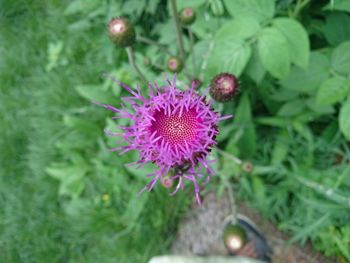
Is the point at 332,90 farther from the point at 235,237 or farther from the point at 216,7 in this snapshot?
the point at 235,237

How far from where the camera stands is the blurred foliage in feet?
6.19

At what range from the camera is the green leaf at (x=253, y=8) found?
1.80 m

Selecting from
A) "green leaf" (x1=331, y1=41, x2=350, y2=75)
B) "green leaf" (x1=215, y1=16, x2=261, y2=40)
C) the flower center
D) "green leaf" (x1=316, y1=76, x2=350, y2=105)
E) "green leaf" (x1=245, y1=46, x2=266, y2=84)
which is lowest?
"green leaf" (x1=316, y1=76, x2=350, y2=105)

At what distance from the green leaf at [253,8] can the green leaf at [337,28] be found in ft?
1.47

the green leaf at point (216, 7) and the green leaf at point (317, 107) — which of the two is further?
the green leaf at point (317, 107)

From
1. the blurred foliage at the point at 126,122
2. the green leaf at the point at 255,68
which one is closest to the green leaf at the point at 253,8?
the blurred foliage at the point at 126,122

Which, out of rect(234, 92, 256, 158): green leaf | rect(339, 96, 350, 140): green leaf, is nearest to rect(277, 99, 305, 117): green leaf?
rect(234, 92, 256, 158): green leaf

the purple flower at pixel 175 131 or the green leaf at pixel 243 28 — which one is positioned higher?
the green leaf at pixel 243 28

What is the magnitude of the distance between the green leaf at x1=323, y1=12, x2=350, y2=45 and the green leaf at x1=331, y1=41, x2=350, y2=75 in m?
0.22

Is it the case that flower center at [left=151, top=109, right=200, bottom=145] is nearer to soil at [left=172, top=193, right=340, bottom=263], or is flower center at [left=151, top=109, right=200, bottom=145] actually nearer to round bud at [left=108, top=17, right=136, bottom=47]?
round bud at [left=108, top=17, right=136, bottom=47]

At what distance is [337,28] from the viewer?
6.76 feet

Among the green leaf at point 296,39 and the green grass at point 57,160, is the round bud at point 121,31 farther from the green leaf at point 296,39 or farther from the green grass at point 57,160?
the green grass at point 57,160

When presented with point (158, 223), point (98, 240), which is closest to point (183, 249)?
point (158, 223)

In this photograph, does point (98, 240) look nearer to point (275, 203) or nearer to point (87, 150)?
point (87, 150)
